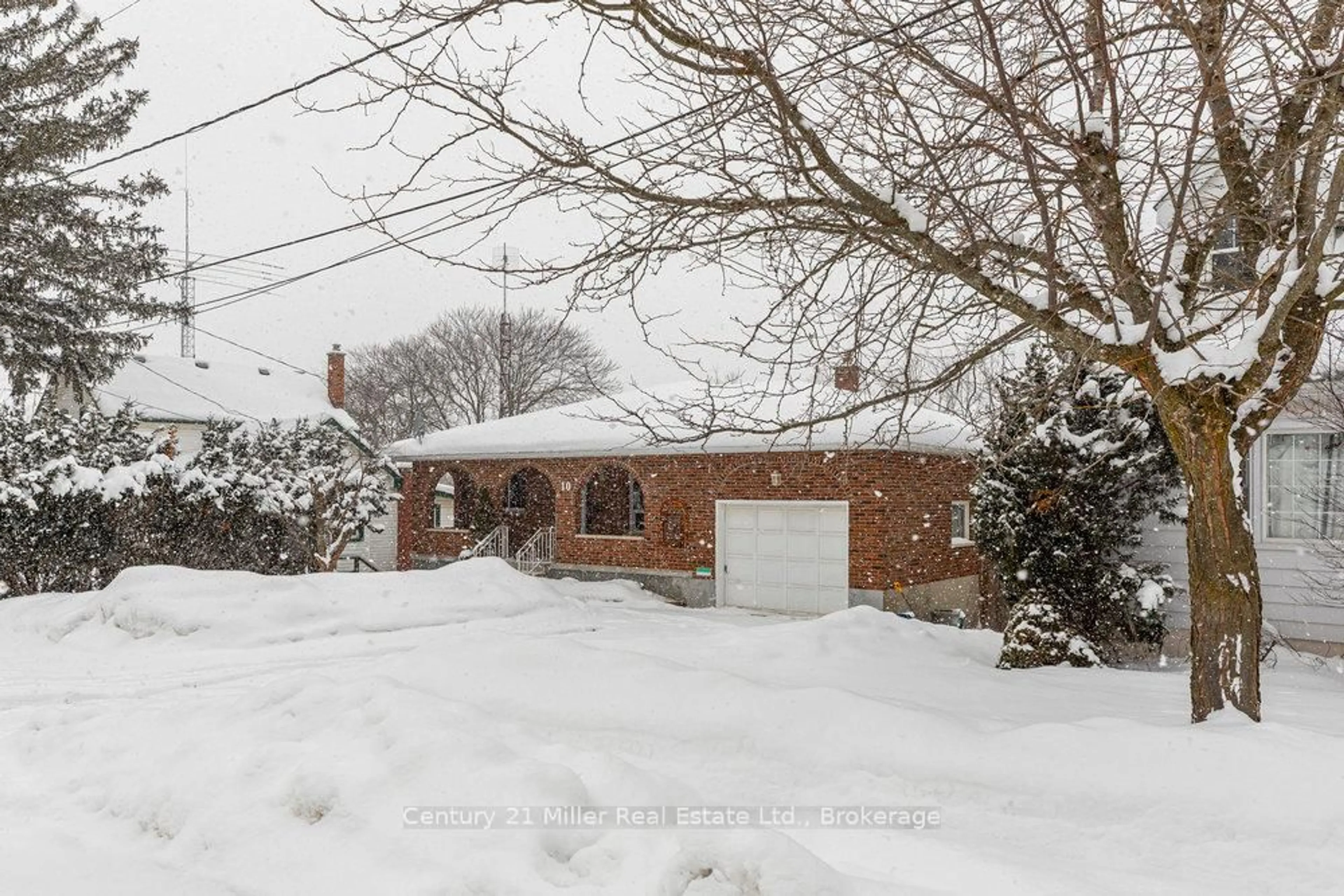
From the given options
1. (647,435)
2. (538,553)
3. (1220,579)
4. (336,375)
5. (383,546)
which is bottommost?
(383,546)

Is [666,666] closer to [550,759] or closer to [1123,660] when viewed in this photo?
[550,759]

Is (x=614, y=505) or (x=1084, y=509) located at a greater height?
(x=1084, y=509)

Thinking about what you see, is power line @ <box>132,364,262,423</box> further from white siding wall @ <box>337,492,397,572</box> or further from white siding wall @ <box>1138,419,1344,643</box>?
white siding wall @ <box>1138,419,1344,643</box>

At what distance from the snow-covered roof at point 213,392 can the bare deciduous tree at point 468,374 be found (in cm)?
765

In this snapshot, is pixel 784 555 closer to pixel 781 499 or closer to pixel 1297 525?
pixel 781 499

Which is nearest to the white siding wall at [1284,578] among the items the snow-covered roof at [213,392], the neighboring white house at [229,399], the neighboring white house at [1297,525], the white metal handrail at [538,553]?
the neighboring white house at [1297,525]

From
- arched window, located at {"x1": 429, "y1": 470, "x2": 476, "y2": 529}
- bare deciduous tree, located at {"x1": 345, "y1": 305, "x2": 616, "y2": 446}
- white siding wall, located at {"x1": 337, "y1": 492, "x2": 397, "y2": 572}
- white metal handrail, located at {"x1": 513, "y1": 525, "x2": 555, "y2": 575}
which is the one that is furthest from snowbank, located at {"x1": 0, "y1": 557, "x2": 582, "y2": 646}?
bare deciduous tree, located at {"x1": 345, "y1": 305, "x2": 616, "y2": 446}

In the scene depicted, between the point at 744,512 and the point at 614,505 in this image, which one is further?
the point at 614,505

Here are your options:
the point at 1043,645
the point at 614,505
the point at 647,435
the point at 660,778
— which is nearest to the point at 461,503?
the point at 614,505

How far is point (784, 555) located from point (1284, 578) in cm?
796

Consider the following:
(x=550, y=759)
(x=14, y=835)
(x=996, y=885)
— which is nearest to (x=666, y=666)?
(x=550, y=759)

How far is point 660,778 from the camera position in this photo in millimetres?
4309

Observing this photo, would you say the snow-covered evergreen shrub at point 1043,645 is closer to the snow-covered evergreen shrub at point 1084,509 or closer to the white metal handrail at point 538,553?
the snow-covered evergreen shrub at point 1084,509

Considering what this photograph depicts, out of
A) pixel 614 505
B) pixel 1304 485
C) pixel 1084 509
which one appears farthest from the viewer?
pixel 614 505
